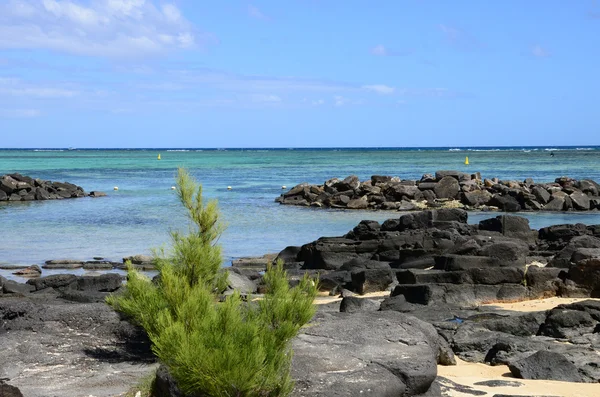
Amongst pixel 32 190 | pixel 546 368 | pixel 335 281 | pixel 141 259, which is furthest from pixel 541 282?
pixel 32 190

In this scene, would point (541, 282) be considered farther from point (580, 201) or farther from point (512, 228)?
point (580, 201)

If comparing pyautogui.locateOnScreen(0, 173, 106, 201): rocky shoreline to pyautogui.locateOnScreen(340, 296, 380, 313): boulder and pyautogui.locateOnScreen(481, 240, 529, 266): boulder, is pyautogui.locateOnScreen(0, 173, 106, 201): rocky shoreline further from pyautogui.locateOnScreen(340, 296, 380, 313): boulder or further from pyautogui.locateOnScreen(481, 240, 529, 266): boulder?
pyautogui.locateOnScreen(340, 296, 380, 313): boulder

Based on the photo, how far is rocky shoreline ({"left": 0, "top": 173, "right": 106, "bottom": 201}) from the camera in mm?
47719

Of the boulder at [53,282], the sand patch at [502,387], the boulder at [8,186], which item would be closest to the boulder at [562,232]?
the boulder at [53,282]

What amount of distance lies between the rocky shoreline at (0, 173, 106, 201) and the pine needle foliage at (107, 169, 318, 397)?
1613 inches

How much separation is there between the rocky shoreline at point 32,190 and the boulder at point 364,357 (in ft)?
137

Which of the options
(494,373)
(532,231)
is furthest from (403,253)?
(494,373)

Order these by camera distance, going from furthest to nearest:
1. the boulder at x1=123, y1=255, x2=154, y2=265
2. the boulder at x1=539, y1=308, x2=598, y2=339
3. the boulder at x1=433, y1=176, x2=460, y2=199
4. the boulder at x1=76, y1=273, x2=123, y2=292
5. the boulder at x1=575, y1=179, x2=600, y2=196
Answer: the boulder at x1=575, y1=179, x2=600, y2=196
the boulder at x1=433, y1=176, x2=460, y2=199
the boulder at x1=123, y1=255, x2=154, y2=265
the boulder at x1=76, y1=273, x2=123, y2=292
the boulder at x1=539, y1=308, x2=598, y2=339

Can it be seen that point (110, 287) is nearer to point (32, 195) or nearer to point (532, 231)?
point (532, 231)

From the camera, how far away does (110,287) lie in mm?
16438

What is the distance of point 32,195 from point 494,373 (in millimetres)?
42042

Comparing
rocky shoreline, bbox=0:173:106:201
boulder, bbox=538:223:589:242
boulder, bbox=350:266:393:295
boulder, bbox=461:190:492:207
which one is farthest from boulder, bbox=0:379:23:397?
rocky shoreline, bbox=0:173:106:201

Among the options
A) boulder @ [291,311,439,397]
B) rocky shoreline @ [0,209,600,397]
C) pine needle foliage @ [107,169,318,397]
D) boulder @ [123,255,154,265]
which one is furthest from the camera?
boulder @ [123,255,154,265]

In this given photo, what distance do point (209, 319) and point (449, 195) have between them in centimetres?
3688
